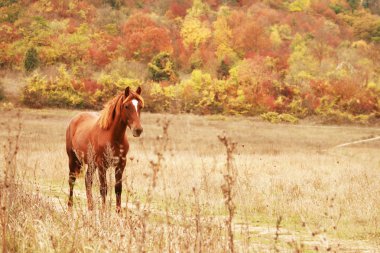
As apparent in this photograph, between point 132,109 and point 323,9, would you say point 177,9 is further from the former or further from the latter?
point 132,109

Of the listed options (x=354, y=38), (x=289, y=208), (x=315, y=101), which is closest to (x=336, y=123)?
(x=315, y=101)

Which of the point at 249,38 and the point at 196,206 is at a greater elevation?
the point at 196,206

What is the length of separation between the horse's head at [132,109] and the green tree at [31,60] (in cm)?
4323

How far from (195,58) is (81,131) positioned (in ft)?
169

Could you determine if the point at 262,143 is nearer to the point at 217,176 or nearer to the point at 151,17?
the point at 217,176

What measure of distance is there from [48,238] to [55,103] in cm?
3761

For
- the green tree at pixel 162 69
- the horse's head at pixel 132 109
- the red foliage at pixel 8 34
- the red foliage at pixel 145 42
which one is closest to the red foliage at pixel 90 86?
the green tree at pixel 162 69

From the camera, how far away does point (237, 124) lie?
37.3 meters

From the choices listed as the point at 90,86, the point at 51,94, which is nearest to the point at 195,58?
the point at 90,86

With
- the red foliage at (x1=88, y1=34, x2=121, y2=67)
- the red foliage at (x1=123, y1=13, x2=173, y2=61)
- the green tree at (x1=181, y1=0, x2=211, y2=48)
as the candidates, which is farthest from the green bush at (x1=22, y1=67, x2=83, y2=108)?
the green tree at (x1=181, y1=0, x2=211, y2=48)

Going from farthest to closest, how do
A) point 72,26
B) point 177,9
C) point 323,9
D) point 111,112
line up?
point 323,9 < point 177,9 < point 72,26 < point 111,112

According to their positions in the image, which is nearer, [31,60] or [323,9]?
[31,60]

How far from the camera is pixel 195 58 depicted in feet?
199

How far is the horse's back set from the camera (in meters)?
9.56
